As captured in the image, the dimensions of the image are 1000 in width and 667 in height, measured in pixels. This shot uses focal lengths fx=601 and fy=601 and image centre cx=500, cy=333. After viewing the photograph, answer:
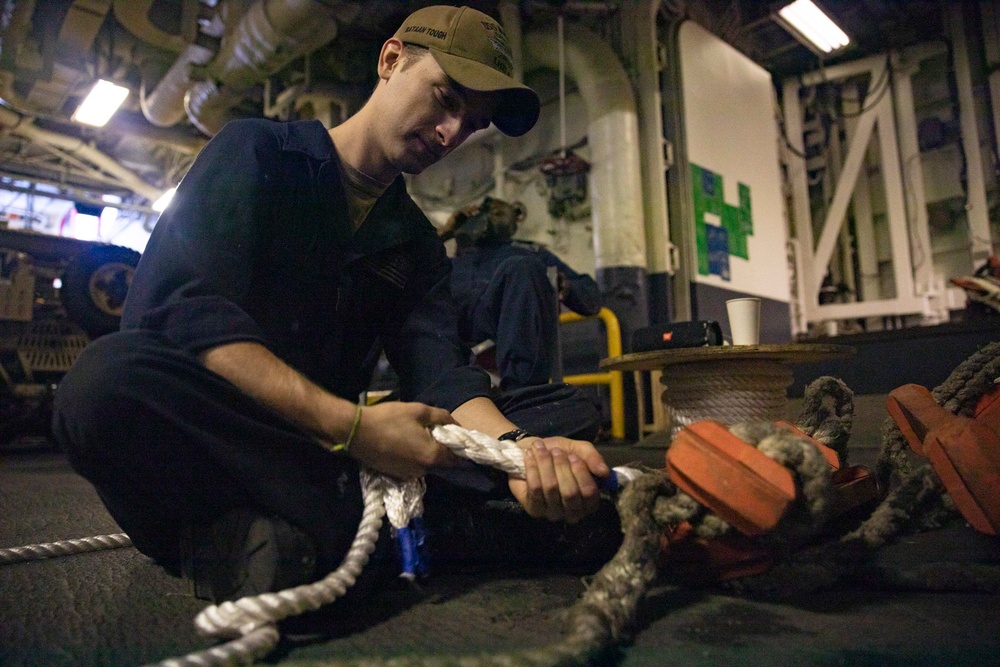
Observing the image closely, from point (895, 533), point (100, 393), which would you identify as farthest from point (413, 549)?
point (895, 533)

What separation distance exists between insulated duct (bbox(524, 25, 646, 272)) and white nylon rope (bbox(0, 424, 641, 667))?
100 inches

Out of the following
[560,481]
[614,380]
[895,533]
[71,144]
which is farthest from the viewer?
[71,144]

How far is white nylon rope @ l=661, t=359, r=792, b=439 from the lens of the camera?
185cm

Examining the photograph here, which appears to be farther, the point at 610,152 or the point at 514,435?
the point at 610,152

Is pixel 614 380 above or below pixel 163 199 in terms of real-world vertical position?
below

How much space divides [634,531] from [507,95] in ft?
2.34

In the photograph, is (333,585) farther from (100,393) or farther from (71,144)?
(71,144)

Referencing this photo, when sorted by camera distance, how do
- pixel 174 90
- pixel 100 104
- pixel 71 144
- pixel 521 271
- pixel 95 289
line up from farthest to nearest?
pixel 71 144 < pixel 100 104 < pixel 174 90 < pixel 95 289 < pixel 521 271

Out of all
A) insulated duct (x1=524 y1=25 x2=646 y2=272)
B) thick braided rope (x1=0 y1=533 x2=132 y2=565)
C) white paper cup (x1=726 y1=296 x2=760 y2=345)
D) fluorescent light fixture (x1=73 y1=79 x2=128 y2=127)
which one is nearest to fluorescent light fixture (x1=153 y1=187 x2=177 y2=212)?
fluorescent light fixture (x1=73 y1=79 x2=128 y2=127)

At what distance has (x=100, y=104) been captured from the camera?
442cm

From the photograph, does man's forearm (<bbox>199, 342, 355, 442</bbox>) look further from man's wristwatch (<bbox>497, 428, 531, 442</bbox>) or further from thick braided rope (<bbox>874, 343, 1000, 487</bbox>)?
thick braided rope (<bbox>874, 343, 1000, 487</bbox>)

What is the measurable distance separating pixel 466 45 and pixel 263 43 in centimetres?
286

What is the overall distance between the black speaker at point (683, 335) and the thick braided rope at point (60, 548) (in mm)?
1449

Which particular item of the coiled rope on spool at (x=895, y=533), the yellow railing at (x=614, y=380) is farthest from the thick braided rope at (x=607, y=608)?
the yellow railing at (x=614, y=380)
